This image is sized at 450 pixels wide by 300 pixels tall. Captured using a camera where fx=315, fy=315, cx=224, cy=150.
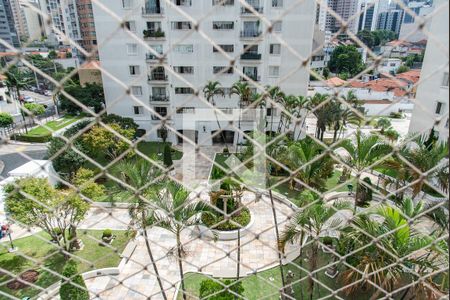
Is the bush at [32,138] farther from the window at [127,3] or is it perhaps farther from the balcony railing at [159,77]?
the window at [127,3]

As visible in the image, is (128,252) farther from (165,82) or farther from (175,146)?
(165,82)

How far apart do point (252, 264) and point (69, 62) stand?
92.9ft

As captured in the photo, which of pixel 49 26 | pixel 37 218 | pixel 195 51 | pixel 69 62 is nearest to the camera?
pixel 49 26

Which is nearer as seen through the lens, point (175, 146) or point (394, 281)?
point (394, 281)

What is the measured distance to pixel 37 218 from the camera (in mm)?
5168

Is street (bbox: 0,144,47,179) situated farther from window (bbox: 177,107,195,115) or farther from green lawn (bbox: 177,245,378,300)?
green lawn (bbox: 177,245,378,300)

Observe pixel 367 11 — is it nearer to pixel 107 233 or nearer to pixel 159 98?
pixel 107 233

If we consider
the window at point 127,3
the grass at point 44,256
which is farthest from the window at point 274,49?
the grass at point 44,256

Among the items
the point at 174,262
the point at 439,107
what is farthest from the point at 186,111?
the point at 439,107

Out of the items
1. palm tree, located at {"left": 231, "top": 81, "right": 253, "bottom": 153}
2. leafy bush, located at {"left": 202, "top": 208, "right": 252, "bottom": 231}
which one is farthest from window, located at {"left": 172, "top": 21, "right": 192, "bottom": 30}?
leafy bush, located at {"left": 202, "top": 208, "right": 252, "bottom": 231}

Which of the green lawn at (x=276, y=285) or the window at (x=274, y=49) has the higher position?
the window at (x=274, y=49)

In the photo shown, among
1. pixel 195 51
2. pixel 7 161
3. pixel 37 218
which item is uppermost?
pixel 195 51

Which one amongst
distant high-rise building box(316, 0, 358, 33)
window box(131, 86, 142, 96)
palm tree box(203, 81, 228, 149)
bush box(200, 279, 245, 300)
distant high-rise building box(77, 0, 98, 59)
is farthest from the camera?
distant high-rise building box(77, 0, 98, 59)

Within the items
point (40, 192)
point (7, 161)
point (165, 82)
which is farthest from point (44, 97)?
point (40, 192)
